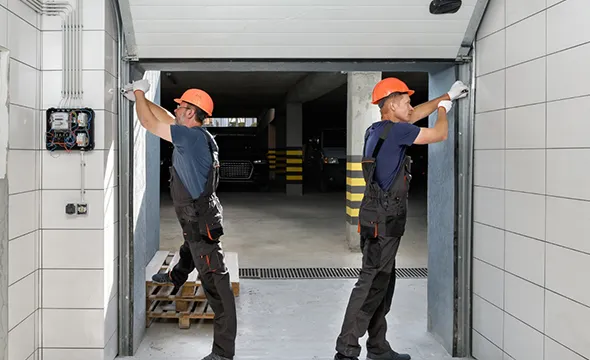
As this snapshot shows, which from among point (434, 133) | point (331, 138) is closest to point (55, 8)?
point (434, 133)

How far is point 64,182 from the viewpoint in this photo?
2.58 m

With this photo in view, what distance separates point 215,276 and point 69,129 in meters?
1.14

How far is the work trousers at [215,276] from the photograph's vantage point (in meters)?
2.74

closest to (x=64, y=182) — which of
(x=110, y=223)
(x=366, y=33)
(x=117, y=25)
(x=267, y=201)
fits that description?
(x=110, y=223)

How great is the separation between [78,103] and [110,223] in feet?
2.28

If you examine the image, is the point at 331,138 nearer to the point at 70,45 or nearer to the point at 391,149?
the point at 391,149

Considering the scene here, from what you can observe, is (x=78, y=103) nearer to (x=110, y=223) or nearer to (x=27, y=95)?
(x=27, y=95)

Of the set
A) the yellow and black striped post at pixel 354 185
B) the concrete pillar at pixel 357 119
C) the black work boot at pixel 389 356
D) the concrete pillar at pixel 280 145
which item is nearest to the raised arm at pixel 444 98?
the black work boot at pixel 389 356

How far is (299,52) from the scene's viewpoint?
2.94 m

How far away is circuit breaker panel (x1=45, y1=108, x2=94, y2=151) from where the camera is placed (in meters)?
2.53

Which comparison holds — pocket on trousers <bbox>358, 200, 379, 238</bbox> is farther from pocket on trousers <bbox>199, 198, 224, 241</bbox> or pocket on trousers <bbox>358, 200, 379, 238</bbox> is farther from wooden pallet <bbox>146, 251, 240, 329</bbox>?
wooden pallet <bbox>146, 251, 240, 329</bbox>

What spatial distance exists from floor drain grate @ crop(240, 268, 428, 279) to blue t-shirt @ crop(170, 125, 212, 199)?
2476 millimetres

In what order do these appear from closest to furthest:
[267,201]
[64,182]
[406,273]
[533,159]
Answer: [533,159] < [64,182] < [406,273] < [267,201]

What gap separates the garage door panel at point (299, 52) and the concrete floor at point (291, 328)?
6.22 feet
